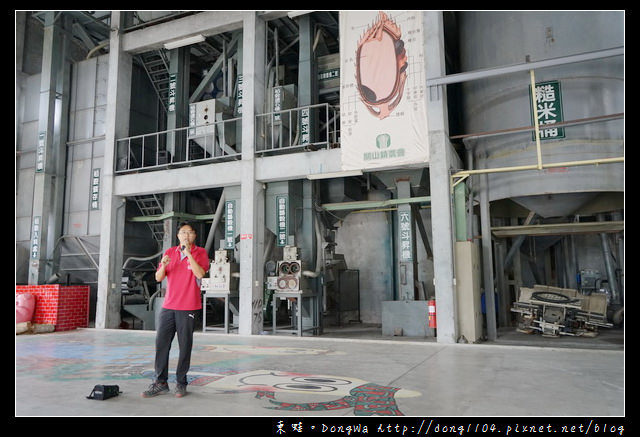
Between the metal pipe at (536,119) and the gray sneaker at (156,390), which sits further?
the metal pipe at (536,119)

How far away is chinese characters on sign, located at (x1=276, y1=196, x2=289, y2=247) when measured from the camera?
39.9 feet

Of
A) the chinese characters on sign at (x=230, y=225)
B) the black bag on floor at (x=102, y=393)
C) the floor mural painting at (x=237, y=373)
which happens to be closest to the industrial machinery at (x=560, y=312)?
the floor mural painting at (x=237, y=373)

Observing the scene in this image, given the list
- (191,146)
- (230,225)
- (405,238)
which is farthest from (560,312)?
(191,146)

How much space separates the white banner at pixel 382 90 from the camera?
10.2m

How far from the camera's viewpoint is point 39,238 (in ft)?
49.0

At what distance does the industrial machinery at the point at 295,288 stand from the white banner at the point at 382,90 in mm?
2856

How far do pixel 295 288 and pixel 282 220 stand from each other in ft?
5.93

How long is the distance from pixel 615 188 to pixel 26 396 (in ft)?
33.6

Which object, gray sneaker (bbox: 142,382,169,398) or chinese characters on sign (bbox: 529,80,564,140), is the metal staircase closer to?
chinese characters on sign (bbox: 529,80,564,140)

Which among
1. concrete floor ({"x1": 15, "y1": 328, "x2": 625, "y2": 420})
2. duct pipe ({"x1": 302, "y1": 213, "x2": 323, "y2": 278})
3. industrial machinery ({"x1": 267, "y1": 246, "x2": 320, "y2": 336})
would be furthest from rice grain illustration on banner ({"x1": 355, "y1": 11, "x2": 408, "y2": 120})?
concrete floor ({"x1": 15, "y1": 328, "x2": 625, "y2": 420})

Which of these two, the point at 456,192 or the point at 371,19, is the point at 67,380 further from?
the point at 371,19

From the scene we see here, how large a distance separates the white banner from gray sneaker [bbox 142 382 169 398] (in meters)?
6.86

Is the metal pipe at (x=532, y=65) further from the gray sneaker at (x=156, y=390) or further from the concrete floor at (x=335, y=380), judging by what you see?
the gray sneaker at (x=156, y=390)
